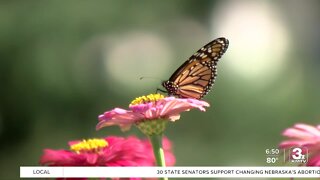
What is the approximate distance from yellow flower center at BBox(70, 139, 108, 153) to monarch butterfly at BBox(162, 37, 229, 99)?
0.78 ft

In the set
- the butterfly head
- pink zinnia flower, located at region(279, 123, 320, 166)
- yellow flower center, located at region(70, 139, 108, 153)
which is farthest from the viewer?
the butterfly head

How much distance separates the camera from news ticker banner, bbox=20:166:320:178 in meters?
0.96

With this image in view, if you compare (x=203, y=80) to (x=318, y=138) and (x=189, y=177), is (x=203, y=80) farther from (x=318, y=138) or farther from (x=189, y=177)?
(x=318, y=138)

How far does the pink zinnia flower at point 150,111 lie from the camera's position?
90 centimetres

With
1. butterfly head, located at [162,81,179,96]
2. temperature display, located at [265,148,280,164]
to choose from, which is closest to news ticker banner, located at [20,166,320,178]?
temperature display, located at [265,148,280,164]

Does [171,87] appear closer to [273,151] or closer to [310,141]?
[273,151]

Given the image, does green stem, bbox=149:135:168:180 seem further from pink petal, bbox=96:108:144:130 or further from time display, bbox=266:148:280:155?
time display, bbox=266:148:280:155

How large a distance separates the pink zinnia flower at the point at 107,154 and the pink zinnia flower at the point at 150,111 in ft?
0.13

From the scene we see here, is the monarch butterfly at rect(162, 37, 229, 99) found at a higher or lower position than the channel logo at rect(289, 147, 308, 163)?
higher

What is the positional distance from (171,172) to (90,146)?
0.24 m

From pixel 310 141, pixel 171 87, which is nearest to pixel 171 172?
pixel 171 87

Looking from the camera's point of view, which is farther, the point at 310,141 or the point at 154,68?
the point at 154,68

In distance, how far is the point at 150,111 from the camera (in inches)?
36.3

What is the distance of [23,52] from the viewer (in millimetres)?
1341
